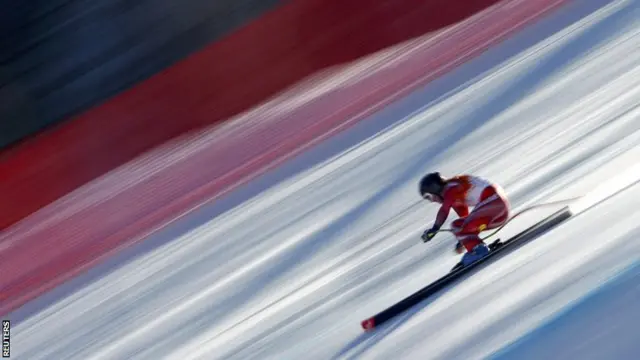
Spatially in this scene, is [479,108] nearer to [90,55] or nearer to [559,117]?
[559,117]

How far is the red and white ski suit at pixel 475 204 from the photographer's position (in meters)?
3.91

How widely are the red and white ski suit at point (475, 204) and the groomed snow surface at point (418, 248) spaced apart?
183 millimetres

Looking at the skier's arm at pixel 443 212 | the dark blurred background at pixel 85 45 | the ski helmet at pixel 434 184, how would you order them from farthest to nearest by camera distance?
1. the dark blurred background at pixel 85 45
2. the ski helmet at pixel 434 184
3. the skier's arm at pixel 443 212

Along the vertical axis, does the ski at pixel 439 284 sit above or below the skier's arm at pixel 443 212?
below

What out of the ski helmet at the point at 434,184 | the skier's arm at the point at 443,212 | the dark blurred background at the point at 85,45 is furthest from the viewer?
the dark blurred background at the point at 85,45

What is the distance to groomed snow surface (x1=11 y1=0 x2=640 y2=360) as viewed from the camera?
12.6ft

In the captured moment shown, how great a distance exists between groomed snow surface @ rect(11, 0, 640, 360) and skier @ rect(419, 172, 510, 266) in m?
0.13

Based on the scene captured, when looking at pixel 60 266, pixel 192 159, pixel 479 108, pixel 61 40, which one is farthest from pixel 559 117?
pixel 61 40

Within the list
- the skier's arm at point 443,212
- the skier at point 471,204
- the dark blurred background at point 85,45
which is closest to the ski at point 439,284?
the skier at point 471,204

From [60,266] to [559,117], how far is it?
2914mm

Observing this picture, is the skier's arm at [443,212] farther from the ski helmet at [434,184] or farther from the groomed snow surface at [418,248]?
the groomed snow surface at [418,248]

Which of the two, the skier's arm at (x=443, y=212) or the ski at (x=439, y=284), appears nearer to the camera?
the skier's arm at (x=443, y=212)

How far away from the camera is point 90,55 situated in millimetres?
6488

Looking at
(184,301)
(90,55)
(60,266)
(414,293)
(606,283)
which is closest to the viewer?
(606,283)
